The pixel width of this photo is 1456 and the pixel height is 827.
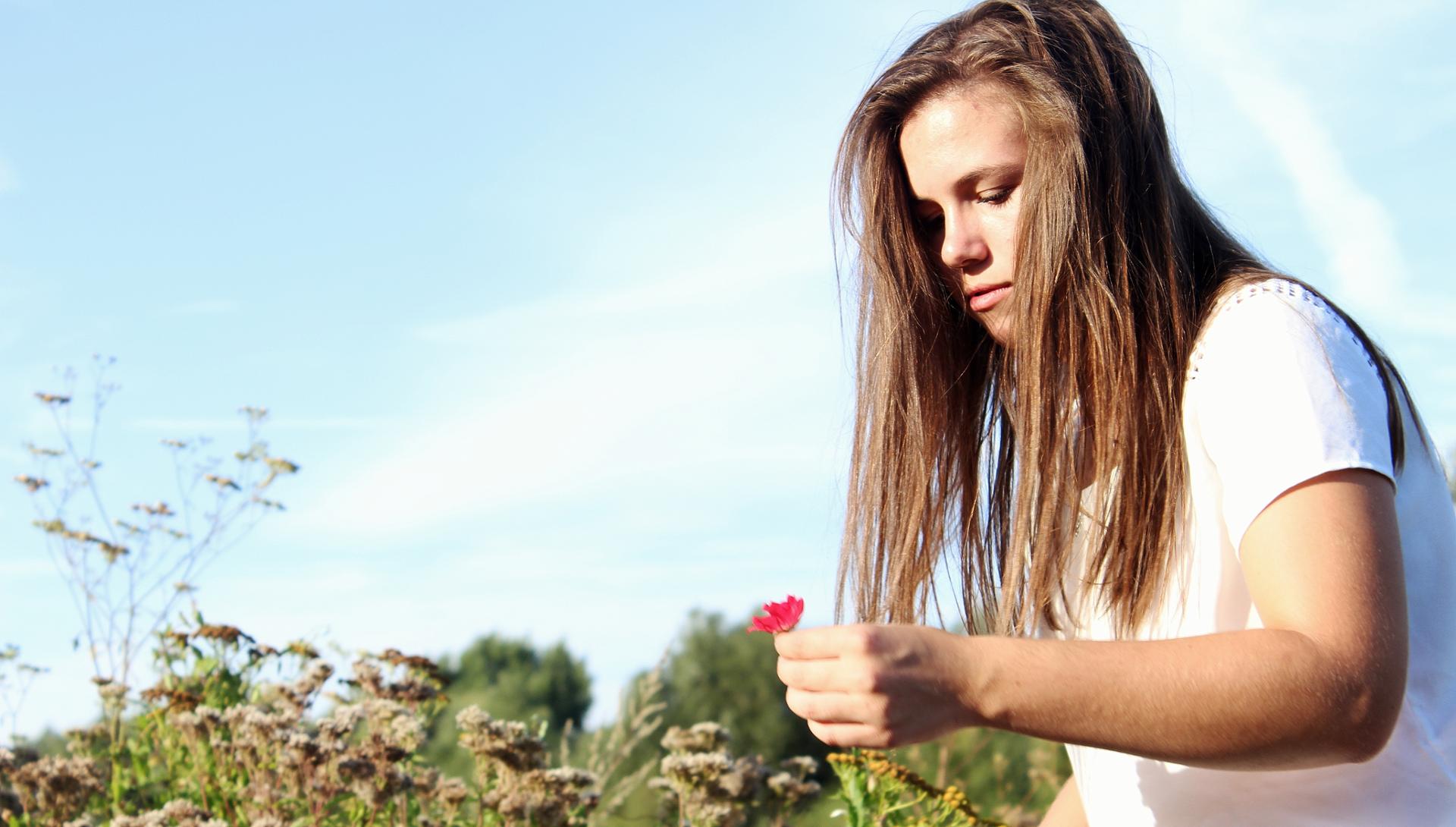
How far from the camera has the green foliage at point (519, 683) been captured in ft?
66.0

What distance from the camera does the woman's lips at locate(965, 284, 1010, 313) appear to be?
2.06 meters

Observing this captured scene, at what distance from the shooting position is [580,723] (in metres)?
21.6

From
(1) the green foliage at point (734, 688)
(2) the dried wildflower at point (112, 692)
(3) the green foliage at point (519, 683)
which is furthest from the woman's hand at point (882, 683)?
(3) the green foliage at point (519, 683)

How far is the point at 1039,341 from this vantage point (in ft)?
6.37

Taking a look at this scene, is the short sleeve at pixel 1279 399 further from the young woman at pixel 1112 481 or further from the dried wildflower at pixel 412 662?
the dried wildflower at pixel 412 662

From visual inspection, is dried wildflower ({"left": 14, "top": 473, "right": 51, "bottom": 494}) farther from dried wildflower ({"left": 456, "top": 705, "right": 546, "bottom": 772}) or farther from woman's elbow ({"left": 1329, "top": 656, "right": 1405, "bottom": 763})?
woman's elbow ({"left": 1329, "top": 656, "right": 1405, "bottom": 763})

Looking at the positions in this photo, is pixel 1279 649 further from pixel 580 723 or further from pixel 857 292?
pixel 580 723

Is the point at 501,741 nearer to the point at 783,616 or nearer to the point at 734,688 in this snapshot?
the point at 783,616

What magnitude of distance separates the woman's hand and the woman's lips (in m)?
0.88

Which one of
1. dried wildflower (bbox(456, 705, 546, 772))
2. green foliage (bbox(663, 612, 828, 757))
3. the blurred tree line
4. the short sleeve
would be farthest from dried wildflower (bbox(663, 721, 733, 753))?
green foliage (bbox(663, 612, 828, 757))

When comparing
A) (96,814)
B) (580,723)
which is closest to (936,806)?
(96,814)

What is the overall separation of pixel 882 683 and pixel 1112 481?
33.8 inches

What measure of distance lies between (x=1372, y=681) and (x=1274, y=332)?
0.45 m

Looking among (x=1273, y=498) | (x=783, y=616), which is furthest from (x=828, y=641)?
(x=1273, y=498)
